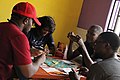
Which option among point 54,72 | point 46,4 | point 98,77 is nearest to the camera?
point 98,77

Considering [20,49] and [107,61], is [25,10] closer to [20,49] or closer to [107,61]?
[20,49]

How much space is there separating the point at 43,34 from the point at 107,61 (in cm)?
181

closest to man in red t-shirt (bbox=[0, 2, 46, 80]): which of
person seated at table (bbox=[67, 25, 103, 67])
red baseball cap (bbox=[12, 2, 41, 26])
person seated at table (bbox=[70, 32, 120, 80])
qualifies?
red baseball cap (bbox=[12, 2, 41, 26])

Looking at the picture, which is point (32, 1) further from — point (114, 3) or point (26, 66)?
A: point (26, 66)

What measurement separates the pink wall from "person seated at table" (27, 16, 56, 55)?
147 centimetres

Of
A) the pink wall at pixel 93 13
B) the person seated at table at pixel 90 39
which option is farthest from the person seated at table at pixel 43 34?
the pink wall at pixel 93 13

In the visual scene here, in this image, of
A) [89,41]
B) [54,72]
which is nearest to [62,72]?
[54,72]

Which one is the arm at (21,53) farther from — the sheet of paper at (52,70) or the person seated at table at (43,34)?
the person seated at table at (43,34)

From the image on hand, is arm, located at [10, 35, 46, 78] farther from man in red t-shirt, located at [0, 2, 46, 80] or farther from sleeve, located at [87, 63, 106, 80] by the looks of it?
sleeve, located at [87, 63, 106, 80]

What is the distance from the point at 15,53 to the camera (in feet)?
6.23

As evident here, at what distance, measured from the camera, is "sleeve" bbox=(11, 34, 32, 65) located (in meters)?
1.89

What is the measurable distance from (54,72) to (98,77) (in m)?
0.94

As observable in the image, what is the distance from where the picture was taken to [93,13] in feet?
16.8

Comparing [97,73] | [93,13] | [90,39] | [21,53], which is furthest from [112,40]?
[93,13]
